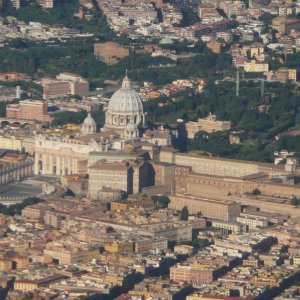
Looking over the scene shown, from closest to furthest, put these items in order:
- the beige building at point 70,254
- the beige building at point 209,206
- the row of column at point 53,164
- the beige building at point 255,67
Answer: the beige building at point 70,254, the beige building at point 209,206, the row of column at point 53,164, the beige building at point 255,67

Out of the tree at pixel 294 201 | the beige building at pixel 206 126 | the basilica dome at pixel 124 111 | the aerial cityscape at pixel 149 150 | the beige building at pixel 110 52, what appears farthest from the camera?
the beige building at pixel 110 52

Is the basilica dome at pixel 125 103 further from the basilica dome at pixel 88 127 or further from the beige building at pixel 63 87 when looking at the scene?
the beige building at pixel 63 87

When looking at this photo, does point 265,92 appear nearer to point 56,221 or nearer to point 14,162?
point 14,162

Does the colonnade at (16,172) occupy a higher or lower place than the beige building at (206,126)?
lower

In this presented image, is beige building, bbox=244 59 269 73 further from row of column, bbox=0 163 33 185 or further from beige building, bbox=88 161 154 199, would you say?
beige building, bbox=88 161 154 199

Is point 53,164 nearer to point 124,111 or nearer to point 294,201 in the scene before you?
point 124,111

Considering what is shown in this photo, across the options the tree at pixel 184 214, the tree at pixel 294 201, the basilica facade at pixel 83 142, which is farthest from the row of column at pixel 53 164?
the tree at pixel 294 201

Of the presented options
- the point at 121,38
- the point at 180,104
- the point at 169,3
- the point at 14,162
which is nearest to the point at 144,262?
the point at 14,162
